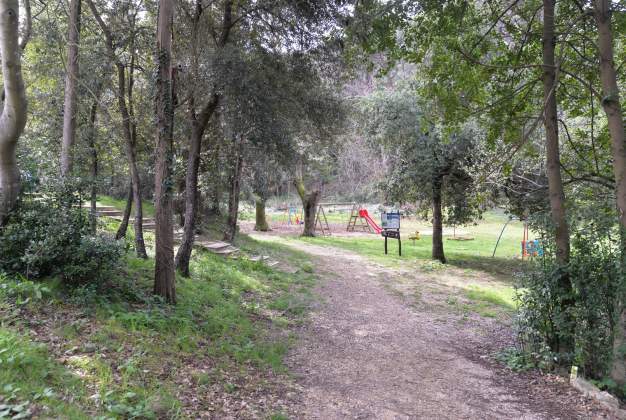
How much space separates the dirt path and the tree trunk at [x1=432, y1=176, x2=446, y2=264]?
7350 millimetres

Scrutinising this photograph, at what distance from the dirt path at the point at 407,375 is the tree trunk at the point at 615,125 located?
0.65 meters

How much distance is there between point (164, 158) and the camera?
6.15m

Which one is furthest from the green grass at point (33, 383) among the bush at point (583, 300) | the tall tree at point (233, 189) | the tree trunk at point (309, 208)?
the tree trunk at point (309, 208)

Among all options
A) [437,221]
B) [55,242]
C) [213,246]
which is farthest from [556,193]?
[437,221]

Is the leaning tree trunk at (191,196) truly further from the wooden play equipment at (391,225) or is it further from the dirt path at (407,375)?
the wooden play equipment at (391,225)

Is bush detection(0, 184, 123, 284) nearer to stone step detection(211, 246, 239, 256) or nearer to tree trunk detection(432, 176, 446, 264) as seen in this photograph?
stone step detection(211, 246, 239, 256)

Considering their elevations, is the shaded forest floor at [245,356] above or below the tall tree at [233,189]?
below

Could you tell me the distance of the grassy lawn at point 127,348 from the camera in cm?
318

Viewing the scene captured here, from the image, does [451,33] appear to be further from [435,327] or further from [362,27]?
[435,327]

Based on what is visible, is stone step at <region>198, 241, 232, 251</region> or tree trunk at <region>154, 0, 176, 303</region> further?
stone step at <region>198, 241, 232, 251</region>

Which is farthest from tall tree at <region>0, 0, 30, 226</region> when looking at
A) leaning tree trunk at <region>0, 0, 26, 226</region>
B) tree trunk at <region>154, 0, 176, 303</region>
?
tree trunk at <region>154, 0, 176, 303</region>

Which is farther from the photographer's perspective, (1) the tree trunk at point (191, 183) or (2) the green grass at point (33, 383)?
(1) the tree trunk at point (191, 183)

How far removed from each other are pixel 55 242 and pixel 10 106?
164 centimetres

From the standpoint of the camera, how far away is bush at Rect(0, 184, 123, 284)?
4848mm
